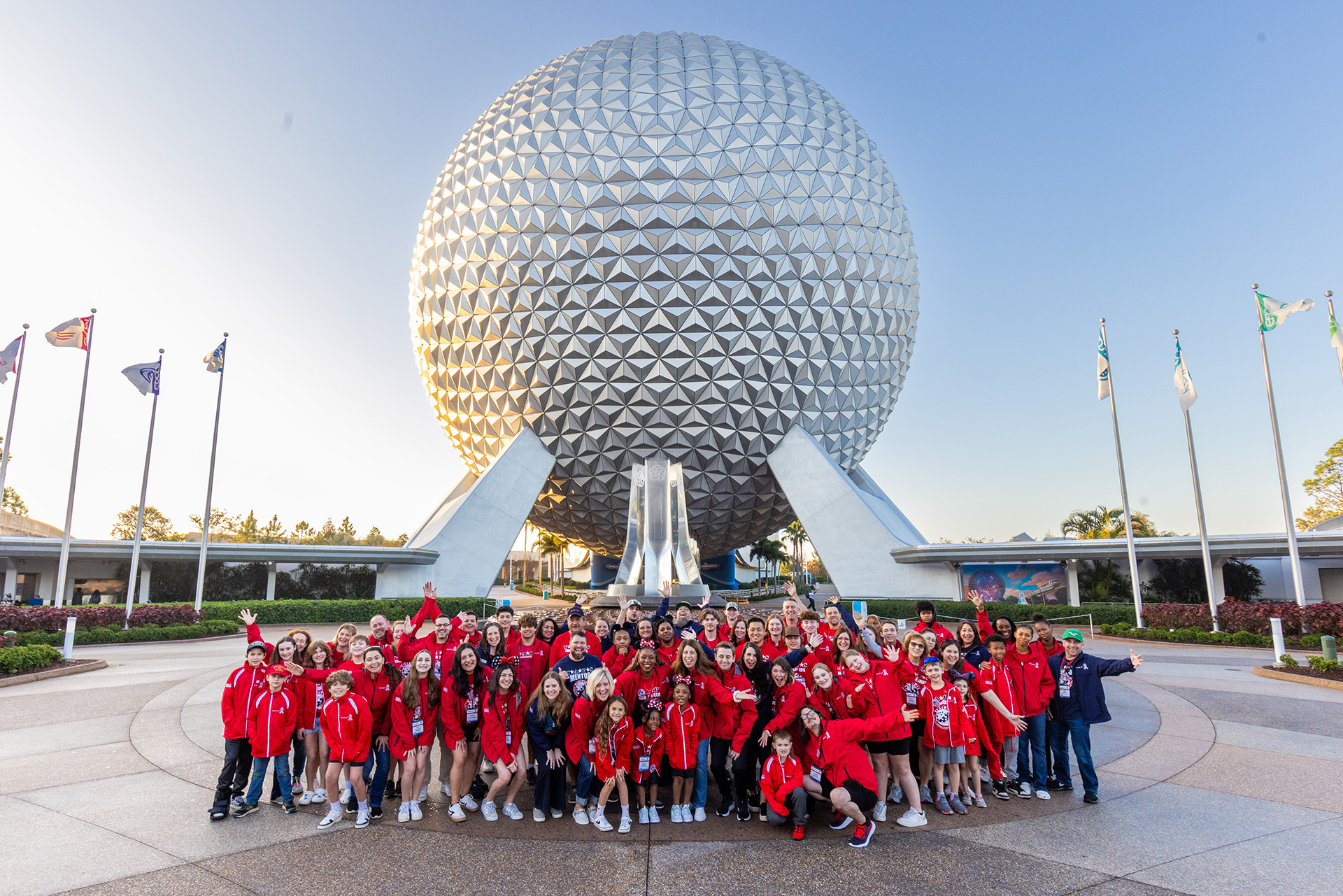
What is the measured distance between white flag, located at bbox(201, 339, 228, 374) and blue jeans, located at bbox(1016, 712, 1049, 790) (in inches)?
877

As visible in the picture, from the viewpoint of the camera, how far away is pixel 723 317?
850 inches

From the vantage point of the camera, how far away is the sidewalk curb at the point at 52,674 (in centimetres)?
1166

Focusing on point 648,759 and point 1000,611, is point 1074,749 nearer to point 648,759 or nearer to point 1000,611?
point 648,759

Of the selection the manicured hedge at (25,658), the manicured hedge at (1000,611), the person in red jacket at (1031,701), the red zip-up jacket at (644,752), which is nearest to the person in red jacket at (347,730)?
the red zip-up jacket at (644,752)

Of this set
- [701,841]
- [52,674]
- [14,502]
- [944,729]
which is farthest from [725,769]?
[14,502]

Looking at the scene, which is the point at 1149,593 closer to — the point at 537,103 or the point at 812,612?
the point at 812,612

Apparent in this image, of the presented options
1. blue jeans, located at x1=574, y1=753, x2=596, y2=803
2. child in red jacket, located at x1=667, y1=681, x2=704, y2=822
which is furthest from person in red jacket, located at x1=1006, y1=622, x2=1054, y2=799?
blue jeans, located at x1=574, y1=753, x2=596, y2=803

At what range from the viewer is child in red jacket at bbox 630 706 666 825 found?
5.57 metres

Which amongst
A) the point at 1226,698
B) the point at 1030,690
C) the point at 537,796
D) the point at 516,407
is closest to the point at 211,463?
the point at 516,407

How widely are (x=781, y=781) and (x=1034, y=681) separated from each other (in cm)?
268

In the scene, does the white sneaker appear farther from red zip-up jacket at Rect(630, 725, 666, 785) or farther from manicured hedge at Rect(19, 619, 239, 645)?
manicured hedge at Rect(19, 619, 239, 645)

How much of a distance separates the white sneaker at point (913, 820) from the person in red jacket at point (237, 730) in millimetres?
5382

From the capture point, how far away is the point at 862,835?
4.97 meters

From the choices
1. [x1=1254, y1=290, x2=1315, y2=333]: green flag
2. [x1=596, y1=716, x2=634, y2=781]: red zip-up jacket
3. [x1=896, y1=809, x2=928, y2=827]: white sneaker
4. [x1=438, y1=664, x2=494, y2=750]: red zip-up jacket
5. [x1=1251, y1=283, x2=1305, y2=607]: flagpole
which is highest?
[x1=1254, y1=290, x2=1315, y2=333]: green flag
